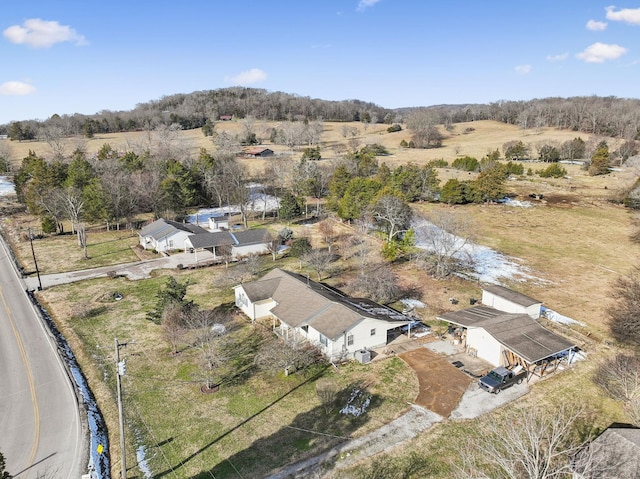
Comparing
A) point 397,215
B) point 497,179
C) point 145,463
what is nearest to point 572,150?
point 497,179

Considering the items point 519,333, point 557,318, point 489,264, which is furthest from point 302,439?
point 489,264

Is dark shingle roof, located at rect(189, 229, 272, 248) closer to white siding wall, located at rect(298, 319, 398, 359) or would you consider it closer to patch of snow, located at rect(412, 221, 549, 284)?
patch of snow, located at rect(412, 221, 549, 284)

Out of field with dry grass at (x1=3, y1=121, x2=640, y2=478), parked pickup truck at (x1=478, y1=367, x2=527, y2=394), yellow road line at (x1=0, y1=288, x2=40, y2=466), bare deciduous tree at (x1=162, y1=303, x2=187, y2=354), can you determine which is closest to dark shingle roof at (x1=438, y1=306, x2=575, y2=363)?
parked pickup truck at (x1=478, y1=367, x2=527, y2=394)

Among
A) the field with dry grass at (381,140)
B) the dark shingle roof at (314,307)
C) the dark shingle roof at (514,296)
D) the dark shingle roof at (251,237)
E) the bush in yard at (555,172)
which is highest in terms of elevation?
the field with dry grass at (381,140)

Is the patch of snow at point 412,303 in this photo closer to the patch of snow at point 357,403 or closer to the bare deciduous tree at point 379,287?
the bare deciduous tree at point 379,287

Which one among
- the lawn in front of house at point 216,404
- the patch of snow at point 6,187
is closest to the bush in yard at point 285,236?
the lawn in front of house at point 216,404

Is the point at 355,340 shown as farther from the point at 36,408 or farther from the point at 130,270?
the point at 130,270
